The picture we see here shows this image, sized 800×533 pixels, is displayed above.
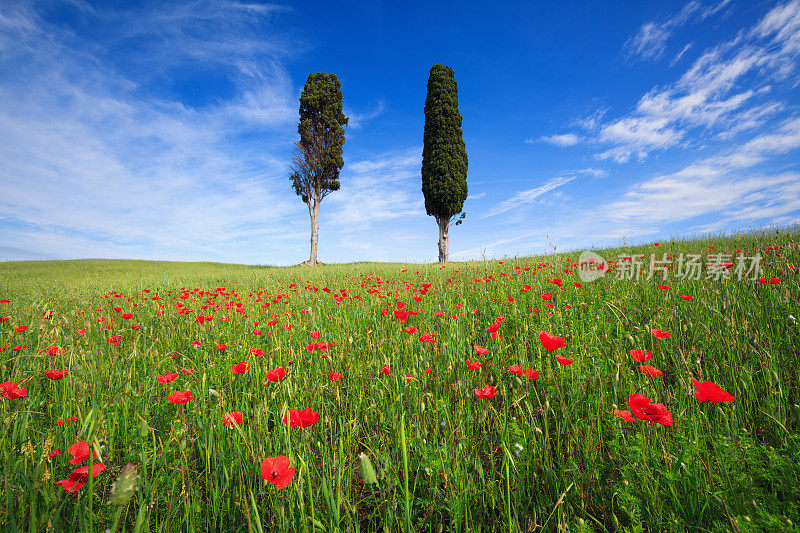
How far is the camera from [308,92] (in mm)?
24922

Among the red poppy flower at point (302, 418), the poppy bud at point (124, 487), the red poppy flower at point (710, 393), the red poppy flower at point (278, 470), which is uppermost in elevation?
the red poppy flower at point (710, 393)

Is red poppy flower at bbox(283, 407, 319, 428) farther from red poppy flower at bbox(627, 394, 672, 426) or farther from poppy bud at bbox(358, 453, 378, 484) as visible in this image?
red poppy flower at bbox(627, 394, 672, 426)

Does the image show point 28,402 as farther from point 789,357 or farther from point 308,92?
point 308,92

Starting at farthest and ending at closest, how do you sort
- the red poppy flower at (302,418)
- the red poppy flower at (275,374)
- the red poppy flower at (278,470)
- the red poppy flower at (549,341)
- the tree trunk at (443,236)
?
the tree trunk at (443,236) → the red poppy flower at (275,374) → the red poppy flower at (549,341) → the red poppy flower at (302,418) → the red poppy flower at (278,470)

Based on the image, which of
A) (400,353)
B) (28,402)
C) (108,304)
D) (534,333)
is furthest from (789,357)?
(108,304)

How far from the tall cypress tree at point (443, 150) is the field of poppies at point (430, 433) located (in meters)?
19.4

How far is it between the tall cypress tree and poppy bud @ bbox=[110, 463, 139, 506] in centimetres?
2194

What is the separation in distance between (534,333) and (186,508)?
255cm

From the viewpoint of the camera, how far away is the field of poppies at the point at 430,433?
1134 millimetres

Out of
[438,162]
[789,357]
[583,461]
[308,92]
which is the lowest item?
[583,461]

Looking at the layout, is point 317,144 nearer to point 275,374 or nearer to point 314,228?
point 314,228

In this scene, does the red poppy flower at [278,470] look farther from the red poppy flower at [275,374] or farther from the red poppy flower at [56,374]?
the red poppy flower at [56,374]

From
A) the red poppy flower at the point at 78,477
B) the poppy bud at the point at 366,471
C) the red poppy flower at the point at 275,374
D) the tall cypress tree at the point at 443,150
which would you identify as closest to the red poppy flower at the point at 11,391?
the red poppy flower at the point at 78,477

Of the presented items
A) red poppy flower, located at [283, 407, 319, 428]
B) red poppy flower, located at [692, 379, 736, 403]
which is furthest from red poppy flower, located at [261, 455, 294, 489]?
red poppy flower, located at [692, 379, 736, 403]
